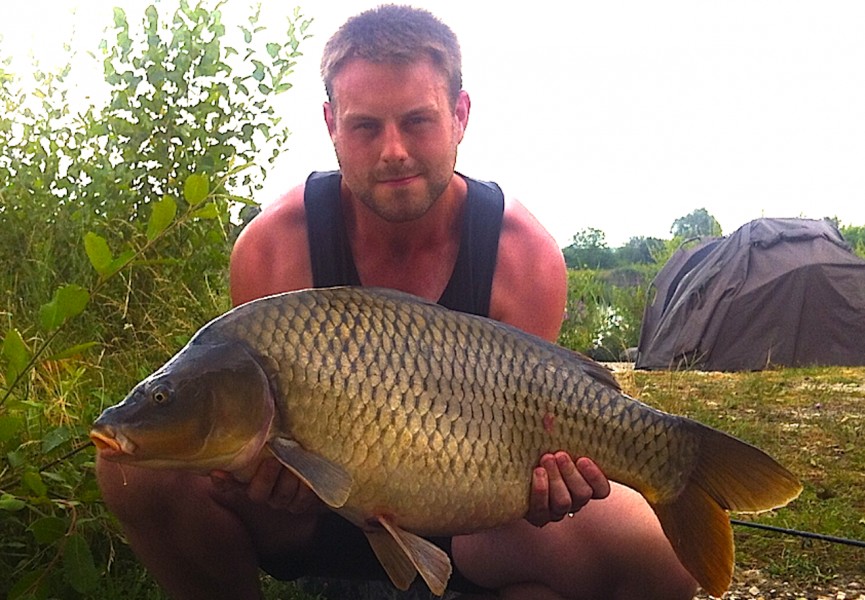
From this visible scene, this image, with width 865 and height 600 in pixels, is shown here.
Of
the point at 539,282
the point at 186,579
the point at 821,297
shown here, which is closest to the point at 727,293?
the point at 821,297

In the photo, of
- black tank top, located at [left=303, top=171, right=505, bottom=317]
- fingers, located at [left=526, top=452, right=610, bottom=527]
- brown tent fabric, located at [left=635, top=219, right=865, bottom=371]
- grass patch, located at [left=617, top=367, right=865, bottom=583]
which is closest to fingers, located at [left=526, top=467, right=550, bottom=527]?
fingers, located at [left=526, top=452, right=610, bottom=527]

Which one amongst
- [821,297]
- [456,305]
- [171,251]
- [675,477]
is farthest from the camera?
[821,297]

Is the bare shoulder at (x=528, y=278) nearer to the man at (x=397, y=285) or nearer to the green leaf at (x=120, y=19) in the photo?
the man at (x=397, y=285)

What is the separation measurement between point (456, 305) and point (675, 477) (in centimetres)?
48

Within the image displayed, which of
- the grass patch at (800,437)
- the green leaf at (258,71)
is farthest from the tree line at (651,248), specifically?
the green leaf at (258,71)

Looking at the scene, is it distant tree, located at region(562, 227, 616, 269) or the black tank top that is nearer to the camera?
the black tank top

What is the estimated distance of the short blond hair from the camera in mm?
1584

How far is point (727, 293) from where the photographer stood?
6711mm

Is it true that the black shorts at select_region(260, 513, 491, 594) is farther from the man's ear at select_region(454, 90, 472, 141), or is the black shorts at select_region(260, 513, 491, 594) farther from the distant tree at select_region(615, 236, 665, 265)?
the distant tree at select_region(615, 236, 665, 265)

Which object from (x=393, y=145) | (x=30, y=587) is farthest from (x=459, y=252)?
(x=30, y=587)

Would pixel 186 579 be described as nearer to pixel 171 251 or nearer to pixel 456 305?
pixel 456 305

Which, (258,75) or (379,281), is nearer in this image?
(379,281)

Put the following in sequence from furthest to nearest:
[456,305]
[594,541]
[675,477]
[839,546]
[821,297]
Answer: [821,297], [839,546], [456,305], [594,541], [675,477]

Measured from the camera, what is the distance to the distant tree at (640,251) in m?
9.47
